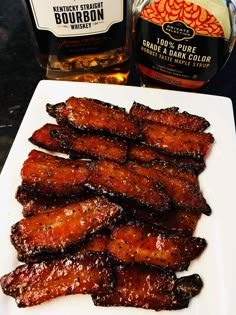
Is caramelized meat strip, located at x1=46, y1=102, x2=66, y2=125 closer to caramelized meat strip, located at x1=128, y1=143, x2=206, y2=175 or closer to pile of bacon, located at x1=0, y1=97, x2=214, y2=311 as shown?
pile of bacon, located at x1=0, y1=97, x2=214, y2=311

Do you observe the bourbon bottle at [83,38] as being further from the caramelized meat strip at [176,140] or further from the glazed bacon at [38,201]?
the glazed bacon at [38,201]

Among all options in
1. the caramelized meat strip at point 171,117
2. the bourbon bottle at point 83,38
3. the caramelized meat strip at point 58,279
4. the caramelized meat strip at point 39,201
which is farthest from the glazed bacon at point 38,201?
the bourbon bottle at point 83,38

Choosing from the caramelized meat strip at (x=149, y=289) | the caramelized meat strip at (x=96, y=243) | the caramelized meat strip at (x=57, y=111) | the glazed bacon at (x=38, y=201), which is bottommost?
the caramelized meat strip at (x=149, y=289)

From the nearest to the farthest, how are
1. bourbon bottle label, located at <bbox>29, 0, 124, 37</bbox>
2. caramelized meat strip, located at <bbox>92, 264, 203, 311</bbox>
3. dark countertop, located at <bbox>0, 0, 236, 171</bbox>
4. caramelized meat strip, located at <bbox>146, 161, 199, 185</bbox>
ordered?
caramelized meat strip, located at <bbox>92, 264, 203, 311</bbox> → caramelized meat strip, located at <bbox>146, 161, 199, 185</bbox> → bourbon bottle label, located at <bbox>29, 0, 124, 37</bbox> → dark countertop, located at <bbox>0, 0, 236, 171</bbox>

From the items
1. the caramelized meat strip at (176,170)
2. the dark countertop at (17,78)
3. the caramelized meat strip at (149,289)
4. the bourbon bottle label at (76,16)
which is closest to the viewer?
the caramelized meat strip at (149,289)

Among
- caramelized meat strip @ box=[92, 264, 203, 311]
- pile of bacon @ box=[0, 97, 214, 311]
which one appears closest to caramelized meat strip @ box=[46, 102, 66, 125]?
pile of bacon @ box=[0, 97, 214, 311]

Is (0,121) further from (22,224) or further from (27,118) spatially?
(22,224)

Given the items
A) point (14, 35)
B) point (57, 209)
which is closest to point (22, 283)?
point (57, 209)
